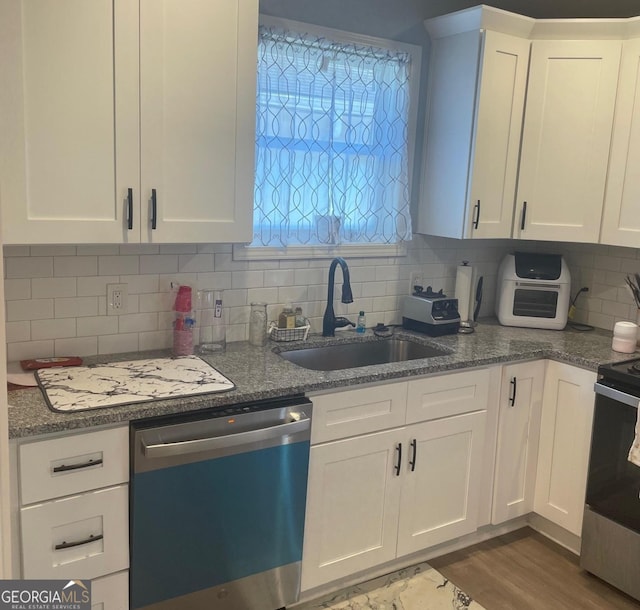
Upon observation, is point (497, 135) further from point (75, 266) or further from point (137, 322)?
point (75, 266)

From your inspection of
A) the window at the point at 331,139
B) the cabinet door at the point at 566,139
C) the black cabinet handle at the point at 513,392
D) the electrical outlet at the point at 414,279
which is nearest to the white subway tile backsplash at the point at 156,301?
the window at the point at 331,139

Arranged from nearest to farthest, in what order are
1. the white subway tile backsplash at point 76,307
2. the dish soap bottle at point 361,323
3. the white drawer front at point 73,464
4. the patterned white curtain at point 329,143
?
the white drawer front at point 73,464
the white subway tile backsplash at point 76,307
the patterned white curtain at point 329,143
the dish soap bottle at point 361,323

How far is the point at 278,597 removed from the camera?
7.64 feet

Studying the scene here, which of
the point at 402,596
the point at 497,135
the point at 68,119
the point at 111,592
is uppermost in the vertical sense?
the point at 497,135

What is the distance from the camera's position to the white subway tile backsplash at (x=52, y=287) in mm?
2318

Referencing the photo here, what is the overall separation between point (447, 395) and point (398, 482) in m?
0.40

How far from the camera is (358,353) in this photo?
9.84 ft

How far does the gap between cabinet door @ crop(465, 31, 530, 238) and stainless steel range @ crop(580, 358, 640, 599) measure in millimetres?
868

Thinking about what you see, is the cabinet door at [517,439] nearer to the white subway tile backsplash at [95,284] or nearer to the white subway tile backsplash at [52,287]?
the white subway tile backsplash at [95,284]

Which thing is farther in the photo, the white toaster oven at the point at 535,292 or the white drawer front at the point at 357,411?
the white toaster oven at the point at 535,292

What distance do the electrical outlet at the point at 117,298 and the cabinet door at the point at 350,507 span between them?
92 centimetres

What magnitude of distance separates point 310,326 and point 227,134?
1043 millimetres

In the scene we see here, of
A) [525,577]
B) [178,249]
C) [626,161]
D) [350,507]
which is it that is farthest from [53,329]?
[626,161]

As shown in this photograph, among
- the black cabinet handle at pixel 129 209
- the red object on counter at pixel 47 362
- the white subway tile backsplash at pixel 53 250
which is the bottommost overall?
the red object on counter at pixel 47 362
